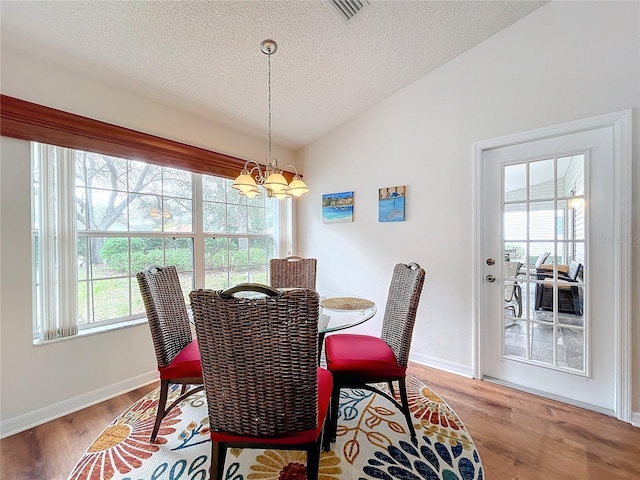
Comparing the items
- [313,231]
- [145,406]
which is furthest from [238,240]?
[145,406]

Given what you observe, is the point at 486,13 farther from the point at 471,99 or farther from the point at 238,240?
the point at 238,240

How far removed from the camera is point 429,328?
2.74m

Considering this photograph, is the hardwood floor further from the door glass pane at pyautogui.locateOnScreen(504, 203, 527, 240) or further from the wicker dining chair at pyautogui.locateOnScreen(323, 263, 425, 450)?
the door glass pane at pyautogui.locateOnScreen(504, 203, 527, 240)

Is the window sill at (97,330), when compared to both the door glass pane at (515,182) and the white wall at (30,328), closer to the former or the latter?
the white wall at (30,328)

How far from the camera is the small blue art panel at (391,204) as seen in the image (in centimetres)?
286

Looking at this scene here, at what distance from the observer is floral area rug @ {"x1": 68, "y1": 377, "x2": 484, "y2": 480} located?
4.82 feet

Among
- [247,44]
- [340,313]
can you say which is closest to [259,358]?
[340,313]

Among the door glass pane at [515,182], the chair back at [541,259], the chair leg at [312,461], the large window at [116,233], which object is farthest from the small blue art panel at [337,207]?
the chair leg at [312,461]

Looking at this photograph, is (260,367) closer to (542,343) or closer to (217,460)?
(217,460)

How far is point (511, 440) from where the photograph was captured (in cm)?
172

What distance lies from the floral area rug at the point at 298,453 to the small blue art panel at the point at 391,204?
171cm

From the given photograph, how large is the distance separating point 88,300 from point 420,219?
291 cm

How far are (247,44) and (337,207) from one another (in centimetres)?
182

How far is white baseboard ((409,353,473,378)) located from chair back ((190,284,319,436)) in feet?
6.41
